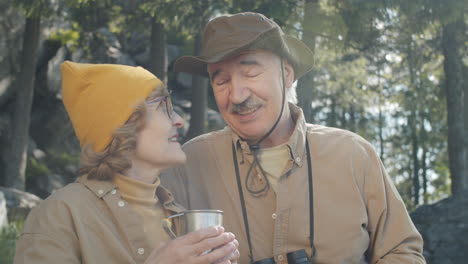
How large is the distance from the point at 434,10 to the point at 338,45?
162cm

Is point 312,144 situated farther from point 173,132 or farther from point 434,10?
point 434,10

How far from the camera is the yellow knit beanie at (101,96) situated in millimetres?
3395

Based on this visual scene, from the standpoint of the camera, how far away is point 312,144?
4.20m

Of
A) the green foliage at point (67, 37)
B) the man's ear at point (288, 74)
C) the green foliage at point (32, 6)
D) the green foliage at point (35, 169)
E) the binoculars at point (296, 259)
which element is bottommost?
the green foliage at point (35, 169)

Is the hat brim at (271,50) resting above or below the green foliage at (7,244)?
above

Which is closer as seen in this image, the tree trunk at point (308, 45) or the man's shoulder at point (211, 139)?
the man's shoulder at point (211, 139)

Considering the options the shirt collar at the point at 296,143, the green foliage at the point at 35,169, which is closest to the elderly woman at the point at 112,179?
the shirt collar at the point at 296,143

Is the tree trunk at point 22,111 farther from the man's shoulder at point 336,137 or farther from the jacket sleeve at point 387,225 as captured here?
the jacket sleeve at point 387,225

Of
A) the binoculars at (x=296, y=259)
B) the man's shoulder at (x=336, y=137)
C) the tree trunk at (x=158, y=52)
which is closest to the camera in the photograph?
the binoculars at (x=296, y=259)

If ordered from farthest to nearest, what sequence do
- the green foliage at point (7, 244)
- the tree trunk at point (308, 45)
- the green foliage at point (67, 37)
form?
the green foliage at point (67, 37)
the tree trunk at point (308, 45)
the green foliage at point (7, 244)

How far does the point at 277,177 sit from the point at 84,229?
4.82ft

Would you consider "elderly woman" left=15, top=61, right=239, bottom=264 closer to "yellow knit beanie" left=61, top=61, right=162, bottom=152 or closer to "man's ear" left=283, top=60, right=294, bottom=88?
"yellow knit beanie" left=61, top=61, right=162, bottom=152

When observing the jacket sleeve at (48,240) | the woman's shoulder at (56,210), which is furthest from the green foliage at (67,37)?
the jacket sleeve at (48,240)

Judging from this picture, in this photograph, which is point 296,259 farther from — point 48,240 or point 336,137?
point 48,240
